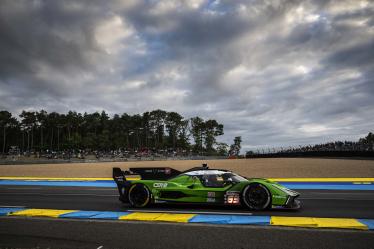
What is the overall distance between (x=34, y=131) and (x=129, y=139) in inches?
1365

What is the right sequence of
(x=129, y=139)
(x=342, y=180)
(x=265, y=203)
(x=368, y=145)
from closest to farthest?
1. (x=265, y=203)
2. (x=342, y=180)
3. (x=368, y=145)
4. (x=129, y=139)

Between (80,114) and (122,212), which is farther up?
(80,114)

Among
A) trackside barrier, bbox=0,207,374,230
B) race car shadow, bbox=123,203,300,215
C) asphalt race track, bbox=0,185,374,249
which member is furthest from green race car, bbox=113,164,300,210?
trackside barrier, bbox=0,207,374,230

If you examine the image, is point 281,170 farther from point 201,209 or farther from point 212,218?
point 212,218

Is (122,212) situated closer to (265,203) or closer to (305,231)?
(265,203)

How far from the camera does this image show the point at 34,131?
12100 centimetres

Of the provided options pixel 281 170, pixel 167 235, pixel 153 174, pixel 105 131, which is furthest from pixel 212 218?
pixel 105 131

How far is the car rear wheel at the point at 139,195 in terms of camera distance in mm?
9742

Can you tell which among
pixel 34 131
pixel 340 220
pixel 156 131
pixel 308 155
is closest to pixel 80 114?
pixel 34 131

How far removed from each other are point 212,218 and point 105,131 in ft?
356

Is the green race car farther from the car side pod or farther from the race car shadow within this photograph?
the race car shadow

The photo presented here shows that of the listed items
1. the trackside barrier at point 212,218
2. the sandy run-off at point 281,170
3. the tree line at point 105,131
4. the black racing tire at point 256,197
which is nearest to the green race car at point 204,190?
the black racing tire at point 256,197

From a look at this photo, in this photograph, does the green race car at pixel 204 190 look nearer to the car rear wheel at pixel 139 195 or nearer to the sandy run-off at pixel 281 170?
the car rear wheel at pixel 139 195

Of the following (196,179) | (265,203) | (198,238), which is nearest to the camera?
(198,238)
